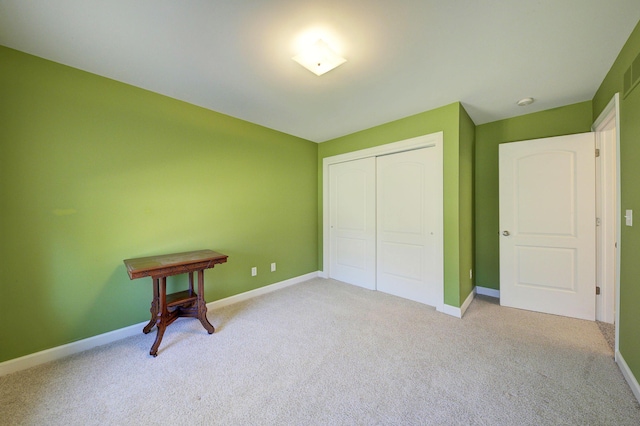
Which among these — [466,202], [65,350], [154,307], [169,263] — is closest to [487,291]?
[466,202]

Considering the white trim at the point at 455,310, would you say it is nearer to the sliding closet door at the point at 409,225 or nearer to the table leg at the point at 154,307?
the sliding closet door at the point at 409,225

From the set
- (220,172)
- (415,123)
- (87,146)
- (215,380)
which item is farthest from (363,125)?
(215,380)

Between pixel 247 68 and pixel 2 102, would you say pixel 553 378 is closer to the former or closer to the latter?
pixel 247 68

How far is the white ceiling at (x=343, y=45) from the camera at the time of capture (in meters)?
1.38

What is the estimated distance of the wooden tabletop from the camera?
1873 mm

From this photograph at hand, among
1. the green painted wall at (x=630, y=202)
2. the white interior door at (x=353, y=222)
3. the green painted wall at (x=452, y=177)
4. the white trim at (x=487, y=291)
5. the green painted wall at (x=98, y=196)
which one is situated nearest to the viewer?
the green painted wall at (x=630, y=202)

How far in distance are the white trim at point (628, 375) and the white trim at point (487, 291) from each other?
1.37 meters

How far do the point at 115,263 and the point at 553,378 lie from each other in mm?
3610

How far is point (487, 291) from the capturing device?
3201 mm

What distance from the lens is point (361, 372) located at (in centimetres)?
172

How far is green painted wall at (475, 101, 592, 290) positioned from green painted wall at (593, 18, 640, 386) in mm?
1087

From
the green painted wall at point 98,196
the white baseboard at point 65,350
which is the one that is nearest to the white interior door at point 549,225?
the green painted wall at point 98,196

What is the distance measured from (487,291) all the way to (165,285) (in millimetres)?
3848

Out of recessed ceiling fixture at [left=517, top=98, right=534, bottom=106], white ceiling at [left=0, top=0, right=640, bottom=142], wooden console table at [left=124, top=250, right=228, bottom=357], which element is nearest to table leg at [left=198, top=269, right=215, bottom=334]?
wooden console table at [left=124, top=250, right=228, bottom=357]
